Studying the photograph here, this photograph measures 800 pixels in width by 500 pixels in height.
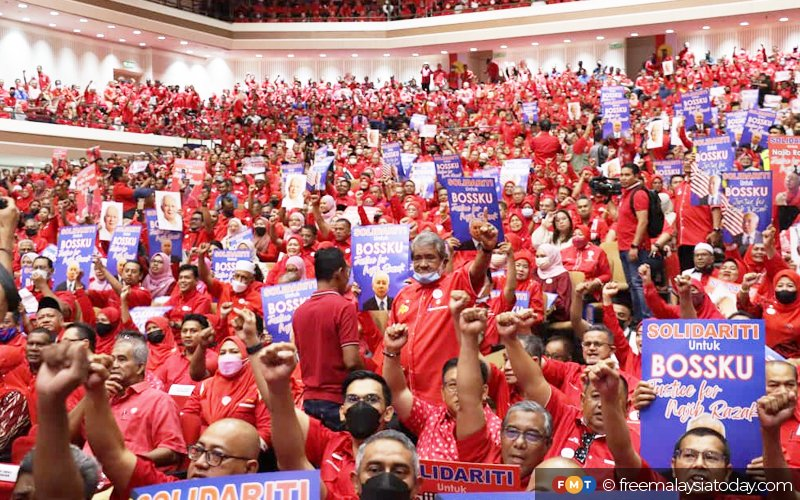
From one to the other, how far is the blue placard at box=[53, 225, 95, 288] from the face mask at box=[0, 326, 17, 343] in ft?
10.8

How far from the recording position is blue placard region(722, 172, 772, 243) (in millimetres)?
8344

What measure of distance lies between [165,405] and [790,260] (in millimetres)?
5583

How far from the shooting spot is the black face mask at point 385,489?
2779 mm

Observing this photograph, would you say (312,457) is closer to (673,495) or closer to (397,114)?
(673,495)

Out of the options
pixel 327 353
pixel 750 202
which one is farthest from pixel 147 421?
pixel 750 202

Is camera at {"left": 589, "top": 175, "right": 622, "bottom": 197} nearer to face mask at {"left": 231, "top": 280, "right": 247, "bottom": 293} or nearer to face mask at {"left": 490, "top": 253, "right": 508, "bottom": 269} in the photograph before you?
face mask at {"left": 490, "top": 253, "right": 508, "bottom": 269}

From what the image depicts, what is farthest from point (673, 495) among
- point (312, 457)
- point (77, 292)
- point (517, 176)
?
point (517, 176)

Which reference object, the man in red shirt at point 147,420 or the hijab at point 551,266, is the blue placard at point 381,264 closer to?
the hijab at point 551,266

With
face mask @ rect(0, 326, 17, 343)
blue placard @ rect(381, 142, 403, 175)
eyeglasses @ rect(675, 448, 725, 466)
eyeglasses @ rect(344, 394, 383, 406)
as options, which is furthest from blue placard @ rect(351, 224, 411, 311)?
blue placard @ rect(381, 142, 403, 175)

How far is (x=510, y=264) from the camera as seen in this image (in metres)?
5.67

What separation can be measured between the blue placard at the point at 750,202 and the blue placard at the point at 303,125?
17491mm

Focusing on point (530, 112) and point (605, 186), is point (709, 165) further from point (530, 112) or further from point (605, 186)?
point (530, 112)

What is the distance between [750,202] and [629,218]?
108 cm

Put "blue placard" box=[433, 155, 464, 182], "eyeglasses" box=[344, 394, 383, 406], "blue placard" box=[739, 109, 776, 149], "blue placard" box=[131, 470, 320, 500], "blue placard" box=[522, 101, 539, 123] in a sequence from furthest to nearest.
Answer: "blue placard" box=[522, 101, 539, 123] → "blue placard" box=[739, 109, 776, 149] → "blue placard" box=[433, 155, 464, 182] → "eyeglasses" box=[344, 394, 383, 406] → "blue placard" box=[131, 470, 320, 500]
